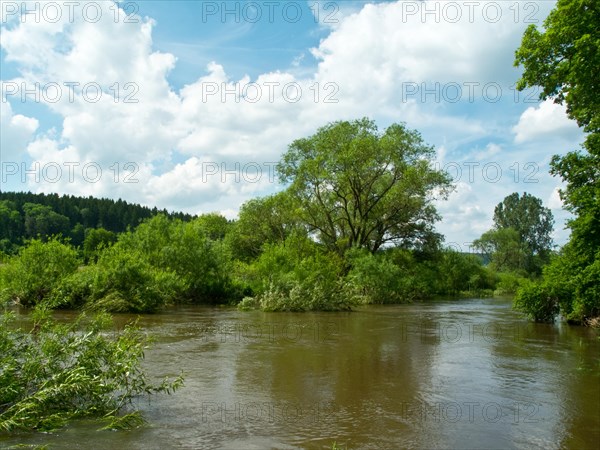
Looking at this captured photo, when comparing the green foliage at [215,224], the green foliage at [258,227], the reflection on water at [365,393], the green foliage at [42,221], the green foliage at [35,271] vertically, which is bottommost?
the reflection on water at [365,393]

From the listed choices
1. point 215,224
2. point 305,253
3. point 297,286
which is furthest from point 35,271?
point 215,224

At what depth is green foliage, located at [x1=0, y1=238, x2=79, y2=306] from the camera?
22781mm

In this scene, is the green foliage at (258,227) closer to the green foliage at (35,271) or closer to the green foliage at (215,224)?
the green foliage at (215,224)

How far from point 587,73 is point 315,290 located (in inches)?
622

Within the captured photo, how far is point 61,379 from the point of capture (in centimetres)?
707

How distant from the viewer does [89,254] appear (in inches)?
1020

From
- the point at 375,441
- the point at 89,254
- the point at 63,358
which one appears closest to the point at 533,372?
the point at 375,441

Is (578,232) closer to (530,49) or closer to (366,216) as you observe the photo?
(530,49)

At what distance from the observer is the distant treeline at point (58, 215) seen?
9138 centimetres

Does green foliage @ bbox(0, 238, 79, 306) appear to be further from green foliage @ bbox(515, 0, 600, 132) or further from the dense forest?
green foliage @ bbox(515, 0, 600, 132)

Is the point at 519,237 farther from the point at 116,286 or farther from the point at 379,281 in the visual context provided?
the point at 116,286

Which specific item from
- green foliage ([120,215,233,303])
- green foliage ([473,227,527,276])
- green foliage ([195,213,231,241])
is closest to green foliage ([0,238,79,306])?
green foliage ([120,215,233,303])

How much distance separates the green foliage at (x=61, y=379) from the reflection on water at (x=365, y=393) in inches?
12.5

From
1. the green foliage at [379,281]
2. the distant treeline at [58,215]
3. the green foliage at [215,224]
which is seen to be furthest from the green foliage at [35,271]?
the distant treeline at [58,215]
